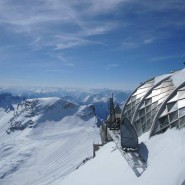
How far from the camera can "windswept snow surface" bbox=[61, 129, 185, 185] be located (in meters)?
22.4

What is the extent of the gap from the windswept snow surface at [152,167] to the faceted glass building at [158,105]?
142 centimetres

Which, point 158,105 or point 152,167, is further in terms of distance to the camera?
point 158,105

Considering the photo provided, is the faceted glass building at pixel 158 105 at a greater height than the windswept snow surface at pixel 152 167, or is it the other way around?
the faceted glass building at pixel 158 105

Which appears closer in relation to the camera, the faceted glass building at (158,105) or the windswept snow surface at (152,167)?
the windswept snow surface at (152,167)

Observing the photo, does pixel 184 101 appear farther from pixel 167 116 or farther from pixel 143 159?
pixel 143 159

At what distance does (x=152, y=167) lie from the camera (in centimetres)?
2531

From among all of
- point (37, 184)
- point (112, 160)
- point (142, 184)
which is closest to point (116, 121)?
point (112, 160)

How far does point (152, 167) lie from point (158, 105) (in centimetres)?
1187

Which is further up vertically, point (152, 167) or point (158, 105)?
point (158, 105)

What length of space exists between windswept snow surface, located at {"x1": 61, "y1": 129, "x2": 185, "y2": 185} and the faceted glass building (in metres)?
1.42

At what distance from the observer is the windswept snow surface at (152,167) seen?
73.4ft

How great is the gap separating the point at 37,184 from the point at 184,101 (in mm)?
176089

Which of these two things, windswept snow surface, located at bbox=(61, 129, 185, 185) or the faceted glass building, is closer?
windswept snow surface, located at bbox=(61, 129, 185, 185)

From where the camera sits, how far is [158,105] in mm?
35938
